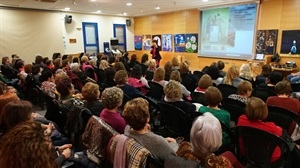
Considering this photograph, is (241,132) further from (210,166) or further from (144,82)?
(144,82)

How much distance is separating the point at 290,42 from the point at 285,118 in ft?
18.1

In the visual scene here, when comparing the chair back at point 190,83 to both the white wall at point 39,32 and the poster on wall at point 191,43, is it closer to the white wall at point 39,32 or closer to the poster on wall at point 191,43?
the poster on wall at point 191,43

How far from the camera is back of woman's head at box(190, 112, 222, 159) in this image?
137cm

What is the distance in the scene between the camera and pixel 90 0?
7.33m

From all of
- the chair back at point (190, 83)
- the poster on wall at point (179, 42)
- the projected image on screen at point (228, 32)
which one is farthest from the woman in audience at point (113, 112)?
the poster on wall at point (179, 42)

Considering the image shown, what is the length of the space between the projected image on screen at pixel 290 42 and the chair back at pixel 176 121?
5.98m

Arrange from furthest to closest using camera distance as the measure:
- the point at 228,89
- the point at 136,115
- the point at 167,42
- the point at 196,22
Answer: the point at 167,42
the point at 196,22
the point at 228,89
the point at 136,115

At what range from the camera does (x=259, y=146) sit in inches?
73.9

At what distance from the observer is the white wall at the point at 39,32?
28.2 feet

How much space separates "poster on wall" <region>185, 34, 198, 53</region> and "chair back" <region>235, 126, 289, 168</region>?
332 inches

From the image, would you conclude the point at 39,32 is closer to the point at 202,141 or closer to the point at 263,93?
the point at 263,93

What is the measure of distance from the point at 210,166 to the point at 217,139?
260 millimetres

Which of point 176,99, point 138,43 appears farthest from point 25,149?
point 138,43

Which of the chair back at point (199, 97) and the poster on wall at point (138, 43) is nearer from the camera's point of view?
the chair back at point (199, 97)
